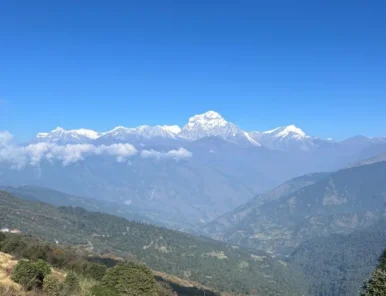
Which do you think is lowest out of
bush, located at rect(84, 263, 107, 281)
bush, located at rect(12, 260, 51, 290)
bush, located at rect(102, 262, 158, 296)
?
A: bush, located at rect(84, 263, 107, 281)

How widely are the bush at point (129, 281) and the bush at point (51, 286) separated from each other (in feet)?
79.3

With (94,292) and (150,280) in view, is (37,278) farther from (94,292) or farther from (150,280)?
(150,280)

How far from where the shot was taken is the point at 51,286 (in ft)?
166

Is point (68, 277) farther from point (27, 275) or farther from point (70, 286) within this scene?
point (27, 275)

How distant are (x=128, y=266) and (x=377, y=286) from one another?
162 feet

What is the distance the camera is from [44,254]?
105m

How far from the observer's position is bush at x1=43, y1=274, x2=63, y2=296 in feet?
162

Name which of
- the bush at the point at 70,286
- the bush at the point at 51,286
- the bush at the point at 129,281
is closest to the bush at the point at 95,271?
the bush at the point at 129,281

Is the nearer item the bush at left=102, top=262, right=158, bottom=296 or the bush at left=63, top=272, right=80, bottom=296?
the bush at left=63, top=272, right=80, bottom=296

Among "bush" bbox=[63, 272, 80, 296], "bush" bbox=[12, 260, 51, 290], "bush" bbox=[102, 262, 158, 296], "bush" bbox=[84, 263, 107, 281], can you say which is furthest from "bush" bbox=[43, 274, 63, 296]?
"bush" bbox=[84, 263, 107, 281]

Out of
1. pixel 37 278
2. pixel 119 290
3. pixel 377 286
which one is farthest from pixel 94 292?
pixel 377 286

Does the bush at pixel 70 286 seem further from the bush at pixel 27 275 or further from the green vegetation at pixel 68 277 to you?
the bush at pixel 27 275

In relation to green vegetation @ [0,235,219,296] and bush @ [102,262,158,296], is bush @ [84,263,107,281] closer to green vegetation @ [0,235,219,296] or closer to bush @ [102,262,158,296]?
green vegetation @ [0,235,219,296]

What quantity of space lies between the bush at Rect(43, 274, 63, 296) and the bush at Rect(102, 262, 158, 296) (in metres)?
24.2
